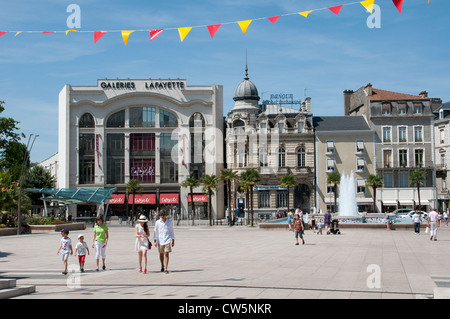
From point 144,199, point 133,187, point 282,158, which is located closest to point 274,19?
point 133,187

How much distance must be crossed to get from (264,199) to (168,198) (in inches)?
453

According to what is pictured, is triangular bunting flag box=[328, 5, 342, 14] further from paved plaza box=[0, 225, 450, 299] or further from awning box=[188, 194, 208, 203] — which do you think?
awning box=[188, 194, 208, 203]

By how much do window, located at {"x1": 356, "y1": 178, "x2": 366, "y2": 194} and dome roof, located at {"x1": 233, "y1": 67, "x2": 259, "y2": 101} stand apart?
1629 cm

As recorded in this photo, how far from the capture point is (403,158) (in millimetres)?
68062

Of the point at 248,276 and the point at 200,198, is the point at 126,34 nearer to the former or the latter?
the point at 248,276

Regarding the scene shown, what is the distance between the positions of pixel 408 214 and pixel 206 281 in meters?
47.2

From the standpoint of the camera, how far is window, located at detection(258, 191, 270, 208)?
2694 inches

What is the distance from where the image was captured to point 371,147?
2704 inches

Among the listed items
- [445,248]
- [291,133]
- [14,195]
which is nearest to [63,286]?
[445,248]

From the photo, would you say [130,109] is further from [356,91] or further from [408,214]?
[408,214]

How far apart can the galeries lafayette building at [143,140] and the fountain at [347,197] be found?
49.9 feet

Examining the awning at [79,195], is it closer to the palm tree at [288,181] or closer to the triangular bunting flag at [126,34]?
the palm tree at [288,181]

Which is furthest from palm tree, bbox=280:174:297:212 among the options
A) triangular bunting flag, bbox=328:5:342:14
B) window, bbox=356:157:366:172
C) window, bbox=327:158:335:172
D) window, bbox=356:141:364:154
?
triangular bunting flag, bbox=328:5:342:14

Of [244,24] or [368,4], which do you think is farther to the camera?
[244,24]
